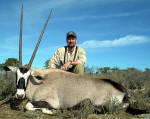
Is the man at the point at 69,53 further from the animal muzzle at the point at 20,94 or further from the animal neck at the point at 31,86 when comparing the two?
the animal muzzle at the point at 20,94

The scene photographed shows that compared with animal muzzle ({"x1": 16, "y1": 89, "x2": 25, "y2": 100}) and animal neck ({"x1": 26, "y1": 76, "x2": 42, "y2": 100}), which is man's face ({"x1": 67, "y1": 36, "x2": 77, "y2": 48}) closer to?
animal neck ({"x1": 26, "y1": 76, "x2": 42, "y2": 100})

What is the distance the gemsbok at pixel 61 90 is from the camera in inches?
148

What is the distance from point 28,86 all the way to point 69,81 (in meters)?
0.95

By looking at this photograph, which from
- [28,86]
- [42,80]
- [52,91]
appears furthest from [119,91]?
[28,86]

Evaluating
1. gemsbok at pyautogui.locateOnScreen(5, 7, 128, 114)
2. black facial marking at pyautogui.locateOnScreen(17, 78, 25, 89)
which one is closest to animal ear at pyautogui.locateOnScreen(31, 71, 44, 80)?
gemsbok at pyautogui.locateOnScreen(5, 7, 128, 114)

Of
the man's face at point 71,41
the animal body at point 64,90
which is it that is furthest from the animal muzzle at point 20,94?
the man's face at point 71,41

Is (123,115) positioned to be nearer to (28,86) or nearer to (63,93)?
(63,93)

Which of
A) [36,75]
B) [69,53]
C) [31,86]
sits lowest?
[31,86]

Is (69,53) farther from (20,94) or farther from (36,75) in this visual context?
(20,94)

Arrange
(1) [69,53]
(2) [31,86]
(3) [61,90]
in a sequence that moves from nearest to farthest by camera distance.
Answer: (3) [61,90] < (2) [31,86] < (1) [69,53]

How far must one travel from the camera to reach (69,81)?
4.04m

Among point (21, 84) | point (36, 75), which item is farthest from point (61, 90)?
point (21, 84)

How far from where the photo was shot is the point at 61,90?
3865 millimetres

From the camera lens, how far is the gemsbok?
12.3 feet
